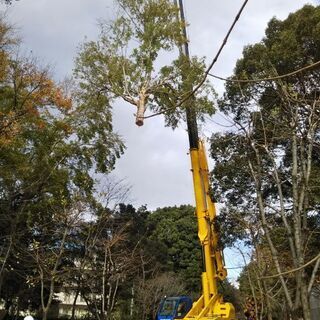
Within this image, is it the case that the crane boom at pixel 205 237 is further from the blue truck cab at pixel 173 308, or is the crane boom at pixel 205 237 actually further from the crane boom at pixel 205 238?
the blue truck cab at pixel 173 308

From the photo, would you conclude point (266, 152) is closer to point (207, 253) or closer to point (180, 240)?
point (207, 253)

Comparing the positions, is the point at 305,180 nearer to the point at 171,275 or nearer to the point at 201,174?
the point at 201,174

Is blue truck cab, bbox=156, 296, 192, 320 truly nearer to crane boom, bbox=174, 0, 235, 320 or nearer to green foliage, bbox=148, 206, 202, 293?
crane boom, bbox=174, 0, 235, 320

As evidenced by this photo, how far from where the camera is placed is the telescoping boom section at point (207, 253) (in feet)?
39.0

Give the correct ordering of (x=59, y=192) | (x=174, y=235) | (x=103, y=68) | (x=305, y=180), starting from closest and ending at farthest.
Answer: (x=305, y=180), (x=103, y=68), (x=59, y=192), (x=174, y=235)

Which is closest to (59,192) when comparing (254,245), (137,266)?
(254,245)

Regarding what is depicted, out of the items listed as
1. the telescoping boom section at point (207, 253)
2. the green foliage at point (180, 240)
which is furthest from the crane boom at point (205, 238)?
the green foliage at point (180, 240)

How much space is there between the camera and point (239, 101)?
13.6 m

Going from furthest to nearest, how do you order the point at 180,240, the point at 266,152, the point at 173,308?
the point at 180,240 < the point at 173,308 < the point at 266,152

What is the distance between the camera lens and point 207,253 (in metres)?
12.3

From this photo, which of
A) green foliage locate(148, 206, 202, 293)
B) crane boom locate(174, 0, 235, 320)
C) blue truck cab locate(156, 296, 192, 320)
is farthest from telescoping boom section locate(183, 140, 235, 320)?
green foliage locate(148, 206, 202, 293)

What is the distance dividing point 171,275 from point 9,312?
37.4 ft

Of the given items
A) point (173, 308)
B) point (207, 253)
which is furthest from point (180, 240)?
point (207, 253)

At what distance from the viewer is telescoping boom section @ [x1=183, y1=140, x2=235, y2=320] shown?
11891 millimetres
